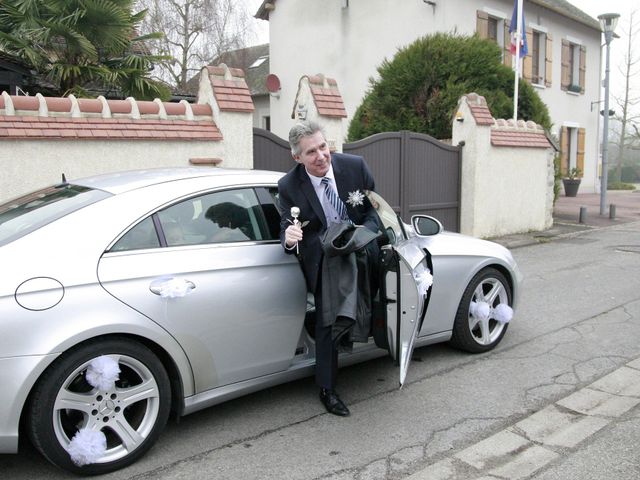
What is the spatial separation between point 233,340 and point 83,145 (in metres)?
4.29

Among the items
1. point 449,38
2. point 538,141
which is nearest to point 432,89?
→ point 449,38

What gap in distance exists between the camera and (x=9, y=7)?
9438mm

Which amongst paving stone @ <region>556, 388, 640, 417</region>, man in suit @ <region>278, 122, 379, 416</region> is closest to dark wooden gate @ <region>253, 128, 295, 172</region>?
man in suit @ <region>278, 122, 379, 416</region>

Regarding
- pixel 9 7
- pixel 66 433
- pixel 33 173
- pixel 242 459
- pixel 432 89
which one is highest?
pixel 9 7

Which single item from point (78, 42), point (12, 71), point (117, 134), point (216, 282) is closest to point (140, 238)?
point (216, 282)

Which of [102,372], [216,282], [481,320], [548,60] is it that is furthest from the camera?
[548,60]

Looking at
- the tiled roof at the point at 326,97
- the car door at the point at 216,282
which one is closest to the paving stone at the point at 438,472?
the car door at the point at 216,282

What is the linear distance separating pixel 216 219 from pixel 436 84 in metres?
9.26

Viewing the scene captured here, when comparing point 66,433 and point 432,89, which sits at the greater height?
point 432,89

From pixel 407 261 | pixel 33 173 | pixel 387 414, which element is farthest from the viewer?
pixel 33 173

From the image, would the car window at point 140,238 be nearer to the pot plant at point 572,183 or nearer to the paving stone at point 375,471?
the paving stone at point 375,471

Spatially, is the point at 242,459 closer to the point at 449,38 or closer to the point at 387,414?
the point at 387,414

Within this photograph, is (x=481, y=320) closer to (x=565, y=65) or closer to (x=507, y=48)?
(x=507, y=48)

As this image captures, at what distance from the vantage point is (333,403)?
367 centimetres
